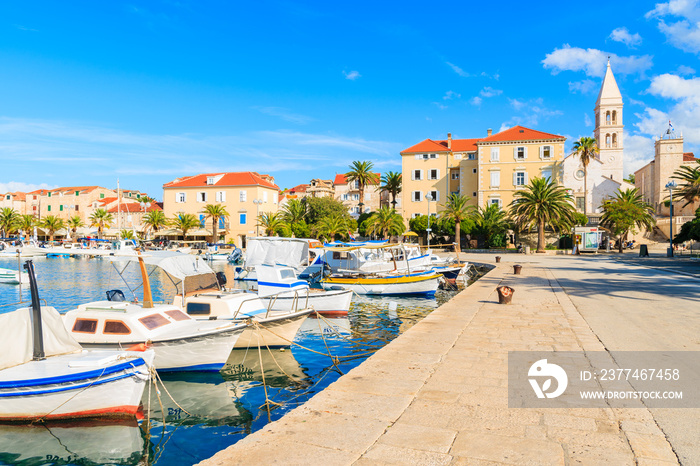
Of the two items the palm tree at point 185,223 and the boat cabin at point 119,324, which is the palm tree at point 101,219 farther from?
the boat cabin at point 119,324

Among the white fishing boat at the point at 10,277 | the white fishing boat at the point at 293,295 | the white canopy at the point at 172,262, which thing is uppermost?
the white canopy at the point at 172,262

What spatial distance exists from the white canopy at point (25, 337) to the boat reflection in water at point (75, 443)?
1430mm

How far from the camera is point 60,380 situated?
8.84m

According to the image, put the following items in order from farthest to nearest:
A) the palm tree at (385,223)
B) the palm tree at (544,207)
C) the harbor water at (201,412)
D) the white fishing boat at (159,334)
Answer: the palm tree at (385,223) < the palm tree at (544,207) < the white fishing boat at (159,334) < the harbor water at (201,412)

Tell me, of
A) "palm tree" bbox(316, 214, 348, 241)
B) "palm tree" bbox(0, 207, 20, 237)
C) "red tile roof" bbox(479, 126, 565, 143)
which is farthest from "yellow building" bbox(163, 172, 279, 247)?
"red tile roof" bbox(479, 126, 565, 143)

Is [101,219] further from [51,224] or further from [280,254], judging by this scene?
[280,254]

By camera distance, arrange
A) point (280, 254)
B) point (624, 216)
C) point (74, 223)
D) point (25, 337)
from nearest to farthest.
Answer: point (25, 337), point (280, 254), point (624, 216), point (74, 223)

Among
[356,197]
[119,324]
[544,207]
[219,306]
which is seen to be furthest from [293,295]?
[356,197]

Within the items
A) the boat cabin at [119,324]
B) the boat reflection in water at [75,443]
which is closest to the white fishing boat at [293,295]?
the boat cabin at [119,324]

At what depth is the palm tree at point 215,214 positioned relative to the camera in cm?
7825

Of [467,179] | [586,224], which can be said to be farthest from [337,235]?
[586,224]

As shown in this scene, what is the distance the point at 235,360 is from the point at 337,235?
205 ft

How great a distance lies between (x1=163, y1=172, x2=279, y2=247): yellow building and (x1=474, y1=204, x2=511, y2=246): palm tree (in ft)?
122

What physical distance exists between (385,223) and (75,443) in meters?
59.9
